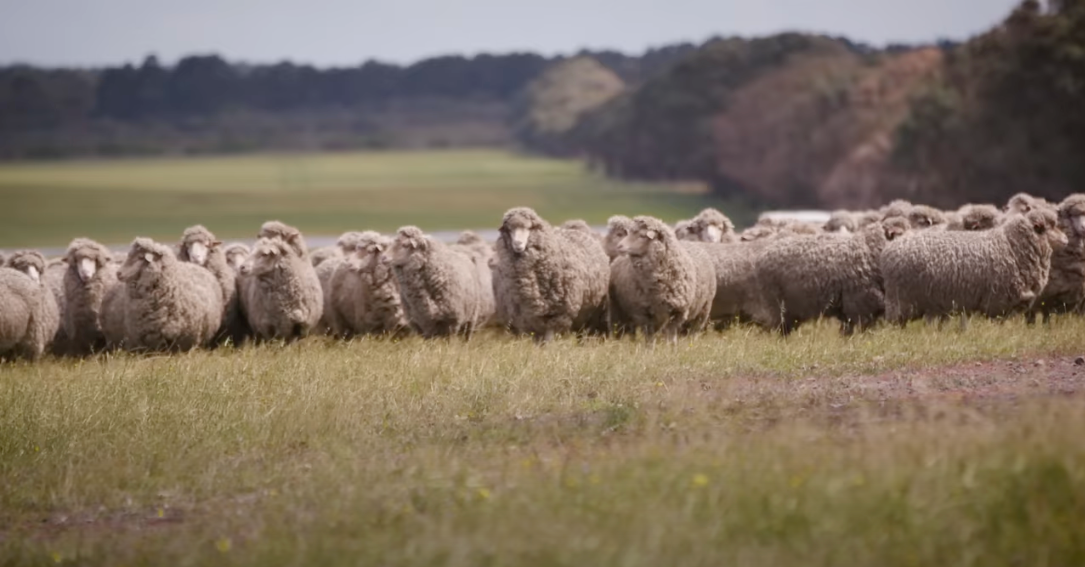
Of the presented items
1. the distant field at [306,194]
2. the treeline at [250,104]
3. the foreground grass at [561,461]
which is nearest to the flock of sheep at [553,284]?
the foreground grass at [561,461]

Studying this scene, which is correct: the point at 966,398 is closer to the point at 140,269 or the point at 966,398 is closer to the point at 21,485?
the point at 21,485

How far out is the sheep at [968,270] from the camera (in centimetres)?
1363

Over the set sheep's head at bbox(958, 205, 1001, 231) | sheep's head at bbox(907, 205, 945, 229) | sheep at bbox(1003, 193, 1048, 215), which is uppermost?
sheep at bbox(1003, 193, 1048, 215)

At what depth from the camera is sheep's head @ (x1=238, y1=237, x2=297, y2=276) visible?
14.9 m

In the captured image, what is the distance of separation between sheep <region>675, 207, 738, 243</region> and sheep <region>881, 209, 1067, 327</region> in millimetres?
3659

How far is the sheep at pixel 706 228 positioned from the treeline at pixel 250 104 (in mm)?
17179

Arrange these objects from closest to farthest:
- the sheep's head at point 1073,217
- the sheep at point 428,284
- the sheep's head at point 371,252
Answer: the sheep at point 428,284 < the sheep's head at point 1073,217 < the sheep's head at point 371,252

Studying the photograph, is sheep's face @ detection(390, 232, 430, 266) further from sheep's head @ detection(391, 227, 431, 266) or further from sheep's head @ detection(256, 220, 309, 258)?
sheep's head @ detection(256, 220, 309, 258)

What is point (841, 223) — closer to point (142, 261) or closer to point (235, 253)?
point (235, 253)

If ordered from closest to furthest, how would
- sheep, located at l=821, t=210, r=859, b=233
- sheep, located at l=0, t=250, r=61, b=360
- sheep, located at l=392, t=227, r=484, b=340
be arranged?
sheep, located at l=0, t=250, r=61, b=360 → sheep, located at l=392, t=227, r=484, b=340 → sheep, located at l=821, t=210, r=859, b=233

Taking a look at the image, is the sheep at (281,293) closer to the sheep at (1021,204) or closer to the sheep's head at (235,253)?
the sheep's head at (235,253)

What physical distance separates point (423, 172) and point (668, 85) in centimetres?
895

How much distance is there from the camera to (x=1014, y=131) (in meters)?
34.3

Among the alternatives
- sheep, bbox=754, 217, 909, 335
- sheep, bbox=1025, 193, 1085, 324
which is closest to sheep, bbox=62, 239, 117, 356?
sheep, bbox=754, 217, 909, 335
